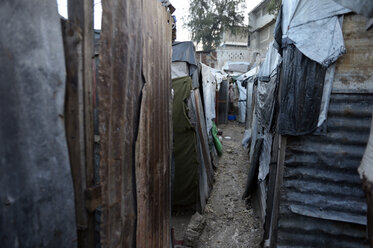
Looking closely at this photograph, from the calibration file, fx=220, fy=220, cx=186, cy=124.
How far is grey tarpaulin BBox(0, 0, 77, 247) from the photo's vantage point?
2.39ft

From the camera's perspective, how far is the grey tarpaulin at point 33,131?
0.73m

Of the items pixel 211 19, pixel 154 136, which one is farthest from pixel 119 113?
pixel 211 19

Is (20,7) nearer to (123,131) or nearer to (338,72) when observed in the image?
(123,131)

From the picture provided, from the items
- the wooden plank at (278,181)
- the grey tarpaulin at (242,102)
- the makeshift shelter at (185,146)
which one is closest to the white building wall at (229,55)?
the grey tarpaulin at (242,102)

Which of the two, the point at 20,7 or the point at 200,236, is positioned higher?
the point at 20,7

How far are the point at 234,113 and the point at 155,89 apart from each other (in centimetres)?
1385

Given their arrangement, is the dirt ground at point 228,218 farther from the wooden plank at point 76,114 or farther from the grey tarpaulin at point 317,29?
the wooden plank at point 76,114

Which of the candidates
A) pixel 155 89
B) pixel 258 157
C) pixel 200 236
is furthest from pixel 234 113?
pixel 155 89

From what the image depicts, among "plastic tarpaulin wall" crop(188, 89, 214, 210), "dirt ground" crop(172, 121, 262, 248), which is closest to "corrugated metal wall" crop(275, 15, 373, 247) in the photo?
"dirt ground" crop(172, 121, 262, 248)

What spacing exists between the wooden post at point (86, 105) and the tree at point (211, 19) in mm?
22974

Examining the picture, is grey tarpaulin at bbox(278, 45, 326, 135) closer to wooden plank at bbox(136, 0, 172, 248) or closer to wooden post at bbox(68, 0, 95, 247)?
wooden plank at bbox(136, 0, 172, 248)

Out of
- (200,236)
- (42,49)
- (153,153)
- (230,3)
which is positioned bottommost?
(200,236)

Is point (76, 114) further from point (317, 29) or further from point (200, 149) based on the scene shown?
point (200, 149)

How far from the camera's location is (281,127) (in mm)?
2367
